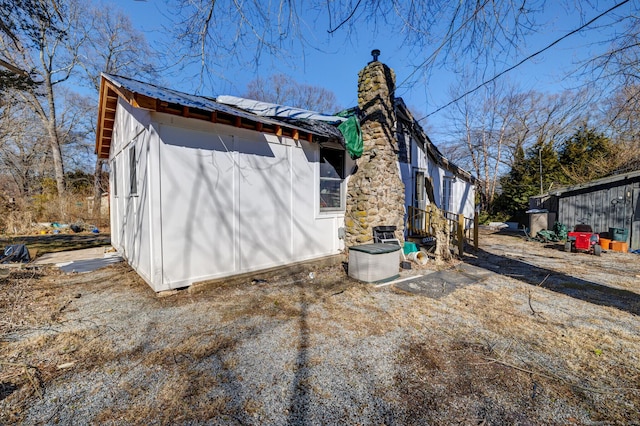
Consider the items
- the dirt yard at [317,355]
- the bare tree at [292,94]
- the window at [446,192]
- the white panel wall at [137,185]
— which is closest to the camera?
the dirt yard at [317,355]

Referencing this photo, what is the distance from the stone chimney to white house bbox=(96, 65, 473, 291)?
39cm

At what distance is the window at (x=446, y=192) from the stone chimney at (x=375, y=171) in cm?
542

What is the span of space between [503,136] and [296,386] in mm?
25591

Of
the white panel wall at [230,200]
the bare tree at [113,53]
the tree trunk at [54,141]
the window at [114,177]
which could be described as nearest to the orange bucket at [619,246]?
the white panel wall at [230,200]

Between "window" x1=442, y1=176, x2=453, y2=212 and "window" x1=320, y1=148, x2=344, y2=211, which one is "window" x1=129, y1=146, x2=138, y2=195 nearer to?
"window" x1=320, y1=148, x2=344, y2=211

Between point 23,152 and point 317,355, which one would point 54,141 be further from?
point 317,355

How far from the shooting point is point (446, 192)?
1177 centimetres

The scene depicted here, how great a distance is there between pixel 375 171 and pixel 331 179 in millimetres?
1077

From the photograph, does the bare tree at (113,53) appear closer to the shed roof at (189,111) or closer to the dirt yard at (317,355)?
the shed roof at (189,111)

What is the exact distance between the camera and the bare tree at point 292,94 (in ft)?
69.3

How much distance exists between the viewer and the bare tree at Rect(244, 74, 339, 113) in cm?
2112

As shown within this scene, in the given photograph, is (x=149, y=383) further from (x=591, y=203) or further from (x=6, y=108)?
(x=6, y=108)

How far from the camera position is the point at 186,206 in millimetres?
4316

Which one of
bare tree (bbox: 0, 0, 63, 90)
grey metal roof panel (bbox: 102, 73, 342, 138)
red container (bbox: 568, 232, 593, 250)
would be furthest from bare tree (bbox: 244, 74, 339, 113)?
red container (bbox: 568, 232, 593, 250)
